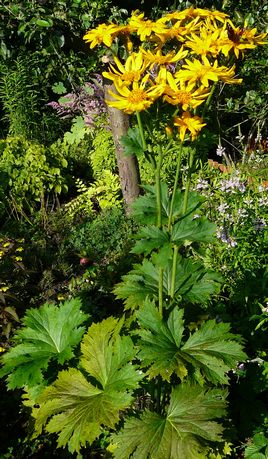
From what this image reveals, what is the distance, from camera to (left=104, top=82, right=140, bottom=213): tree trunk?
4.03 metres

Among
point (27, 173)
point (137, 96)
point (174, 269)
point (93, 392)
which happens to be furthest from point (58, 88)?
point (93, 392)

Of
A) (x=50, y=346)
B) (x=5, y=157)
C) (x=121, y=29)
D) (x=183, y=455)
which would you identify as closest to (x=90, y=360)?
(x=50, y=346)

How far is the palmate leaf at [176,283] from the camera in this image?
6.77 ft

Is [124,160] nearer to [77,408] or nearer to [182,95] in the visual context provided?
[182,95]

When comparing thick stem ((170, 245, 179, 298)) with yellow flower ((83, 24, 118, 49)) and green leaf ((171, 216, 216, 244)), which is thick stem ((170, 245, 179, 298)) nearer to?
green leaf ((171, 216, 216, 244))

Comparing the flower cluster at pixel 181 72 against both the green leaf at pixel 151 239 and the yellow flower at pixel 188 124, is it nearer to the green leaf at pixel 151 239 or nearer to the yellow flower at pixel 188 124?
the yellow flower at pixel 188 124

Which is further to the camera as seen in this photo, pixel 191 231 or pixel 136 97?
pixel 191 231

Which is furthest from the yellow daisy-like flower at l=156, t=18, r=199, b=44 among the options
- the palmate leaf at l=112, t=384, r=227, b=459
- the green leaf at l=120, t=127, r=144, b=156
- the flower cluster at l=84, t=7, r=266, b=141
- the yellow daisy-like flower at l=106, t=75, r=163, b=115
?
the palmate leaf at l=112, t=384, r=227, b=459

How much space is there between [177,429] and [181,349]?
0.94 ft

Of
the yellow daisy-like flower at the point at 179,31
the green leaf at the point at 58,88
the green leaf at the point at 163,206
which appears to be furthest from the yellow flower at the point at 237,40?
the green leaf at the point at 58,88

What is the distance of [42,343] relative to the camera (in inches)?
82.7

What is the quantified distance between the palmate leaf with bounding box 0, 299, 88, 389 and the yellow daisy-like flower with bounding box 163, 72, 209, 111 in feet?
3.22

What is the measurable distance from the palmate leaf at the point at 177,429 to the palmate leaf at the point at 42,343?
40 centimetres

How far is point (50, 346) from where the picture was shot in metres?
2.10
